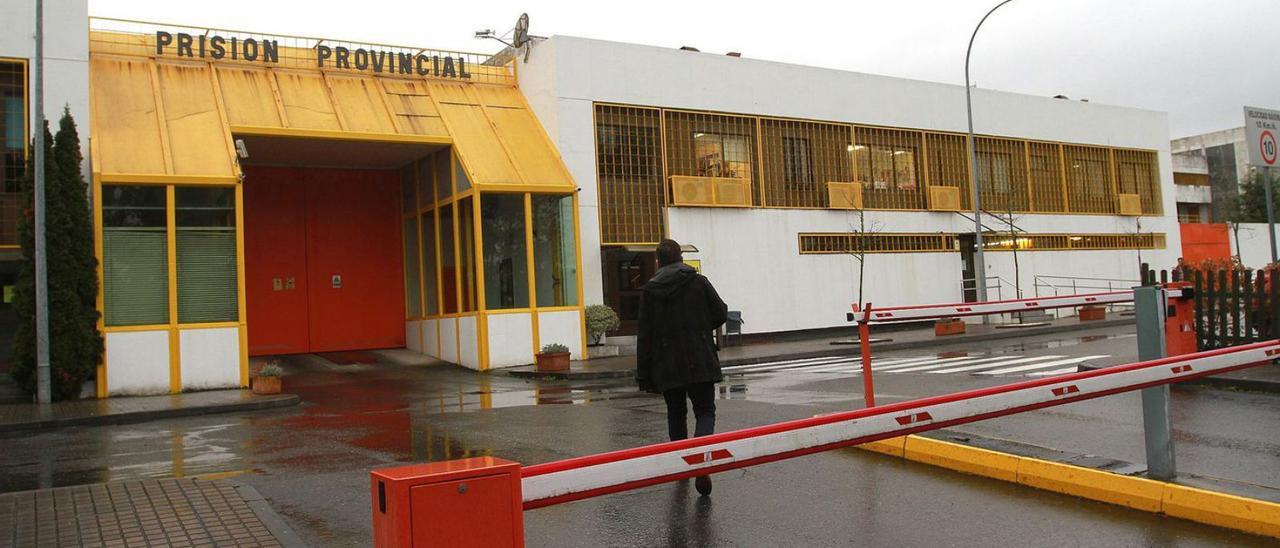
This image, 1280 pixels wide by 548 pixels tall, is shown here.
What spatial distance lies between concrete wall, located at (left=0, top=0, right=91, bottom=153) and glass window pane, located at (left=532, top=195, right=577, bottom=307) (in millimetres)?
8663

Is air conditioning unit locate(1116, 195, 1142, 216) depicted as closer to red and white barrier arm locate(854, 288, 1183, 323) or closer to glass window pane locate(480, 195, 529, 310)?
glass window pane locate(480, 195, 529, 310)

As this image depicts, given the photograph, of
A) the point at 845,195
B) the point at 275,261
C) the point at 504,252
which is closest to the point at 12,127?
the point at 275,261

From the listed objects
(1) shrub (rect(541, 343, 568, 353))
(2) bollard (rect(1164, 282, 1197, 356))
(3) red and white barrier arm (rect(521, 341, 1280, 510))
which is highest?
(2) bollard (rect(1164, 282, 1197, 356))

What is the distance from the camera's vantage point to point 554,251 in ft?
69.6

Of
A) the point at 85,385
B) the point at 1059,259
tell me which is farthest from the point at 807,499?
the point at 1059,259

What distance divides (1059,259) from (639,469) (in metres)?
31.8

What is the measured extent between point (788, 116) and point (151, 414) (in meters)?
18.2

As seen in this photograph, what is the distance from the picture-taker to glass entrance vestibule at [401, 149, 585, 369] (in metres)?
20.2

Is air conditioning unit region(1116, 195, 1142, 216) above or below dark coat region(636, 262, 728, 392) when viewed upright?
above

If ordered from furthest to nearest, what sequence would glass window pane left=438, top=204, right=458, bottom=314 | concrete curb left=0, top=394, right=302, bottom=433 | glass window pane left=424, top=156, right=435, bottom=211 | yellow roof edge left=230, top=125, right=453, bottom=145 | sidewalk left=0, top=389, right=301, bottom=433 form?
glass window pane left=424, top=156, right=435, bottom=211 → glass window pane left=438, top=204, right=458, bottom=314 → yellow roof edge left=230, top=125, right=453, bottom=145 → sidewalk left=0, top=389, right=301, bottom=433 → concrete curb left=0, top=394, right=302, bottom=433

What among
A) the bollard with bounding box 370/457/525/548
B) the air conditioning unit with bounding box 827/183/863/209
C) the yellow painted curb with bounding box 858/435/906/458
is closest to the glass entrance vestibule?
the air conditioning unit with bounding box 827/183/863/209

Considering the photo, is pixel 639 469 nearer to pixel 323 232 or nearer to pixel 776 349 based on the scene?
pixel 776 349

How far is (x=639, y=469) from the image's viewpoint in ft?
12.0

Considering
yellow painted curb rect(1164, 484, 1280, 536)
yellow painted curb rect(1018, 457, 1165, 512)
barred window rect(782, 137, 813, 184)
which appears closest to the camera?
yellow painted curb rect(1164, 484, 1280, 536)
